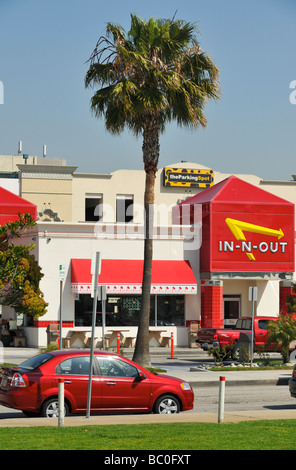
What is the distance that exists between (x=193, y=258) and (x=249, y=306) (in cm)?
441

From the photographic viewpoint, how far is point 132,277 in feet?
130

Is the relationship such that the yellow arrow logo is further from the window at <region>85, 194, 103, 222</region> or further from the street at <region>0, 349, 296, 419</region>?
the window at <region>85, 194, 103, 222</region>

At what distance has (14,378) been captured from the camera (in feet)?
52.4

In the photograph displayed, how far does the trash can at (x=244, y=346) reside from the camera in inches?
1142

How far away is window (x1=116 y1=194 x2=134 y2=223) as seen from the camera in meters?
58.5

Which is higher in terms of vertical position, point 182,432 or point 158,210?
point 158,210

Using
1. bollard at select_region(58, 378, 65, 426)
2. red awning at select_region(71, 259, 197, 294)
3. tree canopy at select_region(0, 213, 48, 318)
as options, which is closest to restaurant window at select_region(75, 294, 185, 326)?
red awning at select_region(71, 259, 197, 294)

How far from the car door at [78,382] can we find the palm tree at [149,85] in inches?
433

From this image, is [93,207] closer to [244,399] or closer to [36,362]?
[244,399]

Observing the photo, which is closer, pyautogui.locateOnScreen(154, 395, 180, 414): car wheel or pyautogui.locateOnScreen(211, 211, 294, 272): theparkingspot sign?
pyautogui.locateOnScreen(154, 395, 180, 414): car wheel

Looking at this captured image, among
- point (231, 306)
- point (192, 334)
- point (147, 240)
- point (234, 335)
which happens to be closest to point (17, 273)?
point (147, 240)
